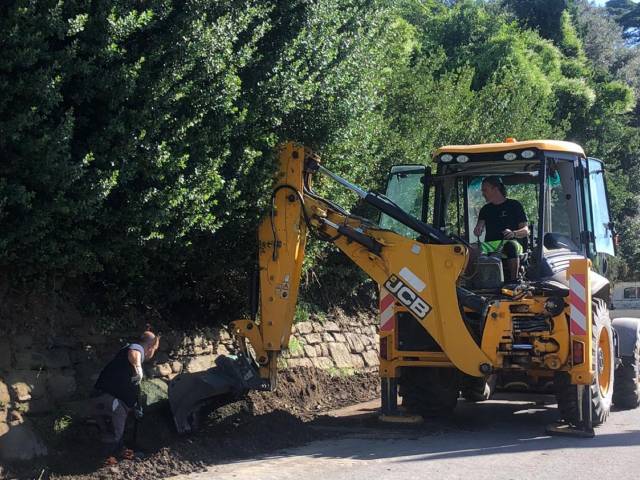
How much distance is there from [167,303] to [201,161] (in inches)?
101

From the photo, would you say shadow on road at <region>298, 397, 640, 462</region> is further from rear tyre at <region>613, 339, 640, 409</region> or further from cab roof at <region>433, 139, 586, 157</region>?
cab roof at <region>433, 139, 586, 157</region>

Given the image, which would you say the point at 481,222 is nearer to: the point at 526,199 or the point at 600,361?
the point at 526,199

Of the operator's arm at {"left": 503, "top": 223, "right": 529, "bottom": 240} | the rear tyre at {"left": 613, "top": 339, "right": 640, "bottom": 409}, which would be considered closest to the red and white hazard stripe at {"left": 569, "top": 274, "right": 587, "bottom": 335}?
the operator's arm at {"left": 503, "top": 223, "right": 529, "bottom": 240}

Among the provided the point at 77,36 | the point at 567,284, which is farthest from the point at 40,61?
the point at 567,284

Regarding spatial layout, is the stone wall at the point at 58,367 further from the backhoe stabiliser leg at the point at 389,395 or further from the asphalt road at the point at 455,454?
the backhoe stabiliser leg at the point at 389,395

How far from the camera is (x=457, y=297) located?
8805 mm

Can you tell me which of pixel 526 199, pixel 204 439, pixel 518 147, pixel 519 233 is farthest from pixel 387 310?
pixel 204 439

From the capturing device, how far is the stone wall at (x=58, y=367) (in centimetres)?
754

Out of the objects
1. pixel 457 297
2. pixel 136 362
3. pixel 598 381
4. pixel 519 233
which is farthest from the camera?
pixel 519 233

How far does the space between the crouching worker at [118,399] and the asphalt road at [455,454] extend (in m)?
0.81

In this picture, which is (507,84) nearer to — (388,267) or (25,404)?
(388,267)

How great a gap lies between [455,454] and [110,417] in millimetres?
3189

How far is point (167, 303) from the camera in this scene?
A: 9.95 m

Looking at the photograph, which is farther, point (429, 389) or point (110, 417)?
point (429, 389)
